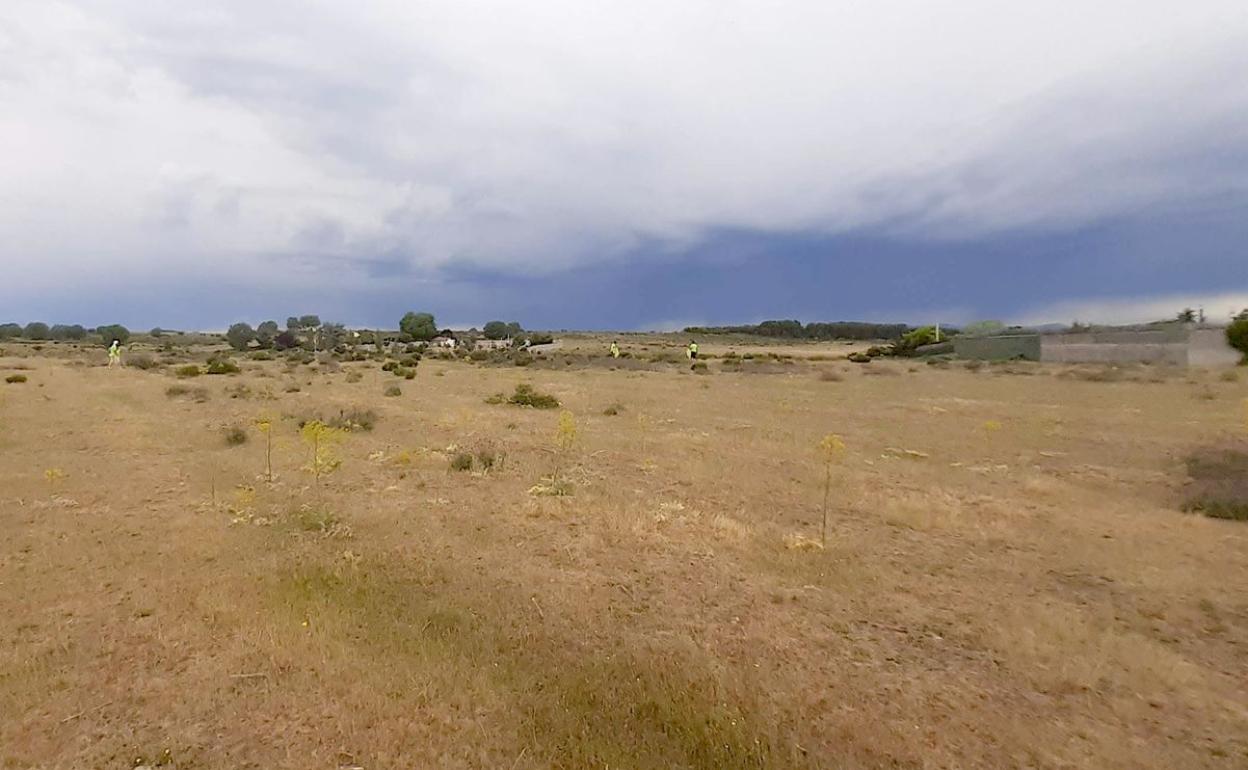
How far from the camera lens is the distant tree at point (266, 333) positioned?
80062 mm

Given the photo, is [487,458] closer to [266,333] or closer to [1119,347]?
[1119,347]

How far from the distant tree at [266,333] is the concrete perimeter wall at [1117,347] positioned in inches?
2746

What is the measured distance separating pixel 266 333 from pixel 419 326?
66.8 ft

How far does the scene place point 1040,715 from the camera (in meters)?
4.70

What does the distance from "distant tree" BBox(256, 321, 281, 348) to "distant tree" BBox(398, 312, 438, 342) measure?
639 inches

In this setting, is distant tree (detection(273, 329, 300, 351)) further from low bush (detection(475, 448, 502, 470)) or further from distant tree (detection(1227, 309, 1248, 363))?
distant tree (detection(1227, 309, 1248, 363))

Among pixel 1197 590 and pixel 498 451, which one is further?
pixel 498 451

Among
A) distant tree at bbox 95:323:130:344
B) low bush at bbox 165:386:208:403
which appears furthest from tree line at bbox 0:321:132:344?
low bush at bbox 165:386:208:403

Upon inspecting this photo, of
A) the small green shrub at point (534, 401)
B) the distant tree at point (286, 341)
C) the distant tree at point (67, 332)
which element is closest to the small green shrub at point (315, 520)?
the small green shrub at point (534, 401)

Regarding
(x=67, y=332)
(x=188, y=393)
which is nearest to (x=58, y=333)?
(x=67, y=332)

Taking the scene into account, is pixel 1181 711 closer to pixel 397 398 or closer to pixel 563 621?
pixel 563 621

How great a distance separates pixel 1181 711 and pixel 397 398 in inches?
861

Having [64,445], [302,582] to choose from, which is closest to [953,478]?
[302,582]

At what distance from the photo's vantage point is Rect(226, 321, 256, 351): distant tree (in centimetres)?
8019
